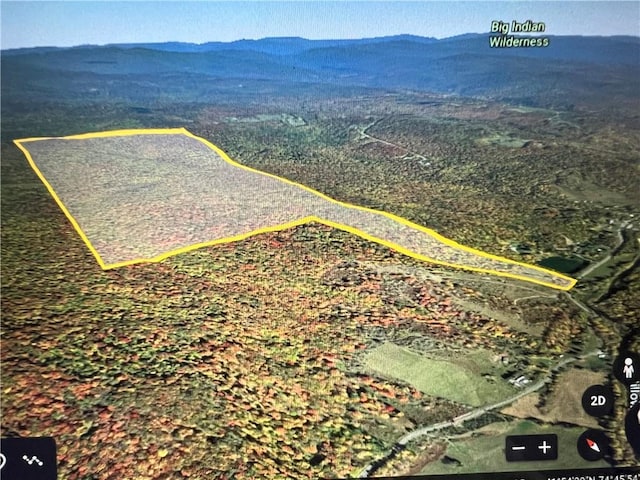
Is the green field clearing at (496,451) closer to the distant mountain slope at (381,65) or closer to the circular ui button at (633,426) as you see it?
the circular ui button at (633,426)

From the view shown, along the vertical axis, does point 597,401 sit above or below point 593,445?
above

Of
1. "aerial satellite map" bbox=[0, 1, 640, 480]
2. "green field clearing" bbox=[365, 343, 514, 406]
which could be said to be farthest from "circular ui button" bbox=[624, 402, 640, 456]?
"green field clearing" bbox=[365, 343, 514, 406]

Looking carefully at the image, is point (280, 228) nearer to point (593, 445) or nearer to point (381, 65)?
point (381, 65)

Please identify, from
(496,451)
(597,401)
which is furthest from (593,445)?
(496,451)

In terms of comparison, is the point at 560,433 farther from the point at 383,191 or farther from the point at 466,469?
the point at 383,191

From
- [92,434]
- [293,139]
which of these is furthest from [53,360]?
[293,139]

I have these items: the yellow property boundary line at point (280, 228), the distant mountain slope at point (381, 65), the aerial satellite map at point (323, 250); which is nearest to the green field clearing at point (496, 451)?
the aerial satellite map at point (323, 250)

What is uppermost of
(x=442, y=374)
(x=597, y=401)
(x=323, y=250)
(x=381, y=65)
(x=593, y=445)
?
(x=381, y=65)
